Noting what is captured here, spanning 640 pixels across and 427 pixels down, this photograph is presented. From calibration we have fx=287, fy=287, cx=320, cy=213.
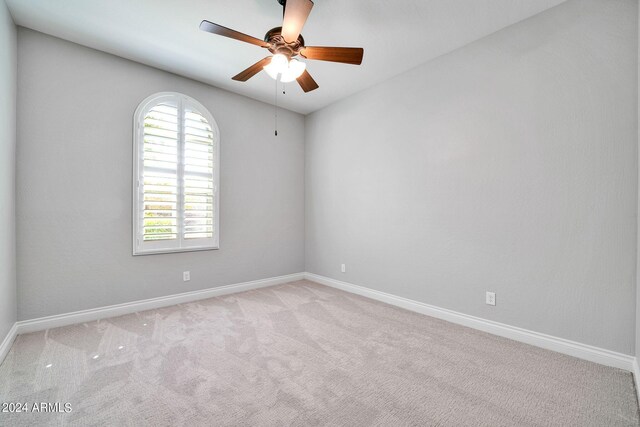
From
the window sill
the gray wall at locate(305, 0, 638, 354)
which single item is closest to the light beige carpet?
the gray wall at locate(305, 0, 638, 354)

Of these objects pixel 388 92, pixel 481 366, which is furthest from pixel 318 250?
pixel 481 366

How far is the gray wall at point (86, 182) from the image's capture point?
2.68 meters

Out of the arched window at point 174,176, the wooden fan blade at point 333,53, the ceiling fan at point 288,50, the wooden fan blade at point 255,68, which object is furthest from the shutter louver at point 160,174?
the wooden fan blade at point 333,53

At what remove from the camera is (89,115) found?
2957 millimetres

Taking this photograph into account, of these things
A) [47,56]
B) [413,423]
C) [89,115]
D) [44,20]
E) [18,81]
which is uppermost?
[44,20]

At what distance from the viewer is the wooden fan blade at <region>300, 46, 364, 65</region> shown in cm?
209

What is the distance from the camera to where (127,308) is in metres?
3.17

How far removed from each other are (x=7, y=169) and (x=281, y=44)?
2.48m

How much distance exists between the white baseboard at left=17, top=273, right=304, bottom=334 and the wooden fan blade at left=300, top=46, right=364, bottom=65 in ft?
10.1

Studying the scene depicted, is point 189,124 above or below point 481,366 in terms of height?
above

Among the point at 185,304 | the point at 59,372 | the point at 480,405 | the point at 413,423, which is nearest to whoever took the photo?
the point at 413,423

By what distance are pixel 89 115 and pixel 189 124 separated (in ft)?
3.21

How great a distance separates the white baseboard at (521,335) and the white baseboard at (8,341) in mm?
3466

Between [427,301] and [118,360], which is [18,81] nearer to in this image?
[118,360]
